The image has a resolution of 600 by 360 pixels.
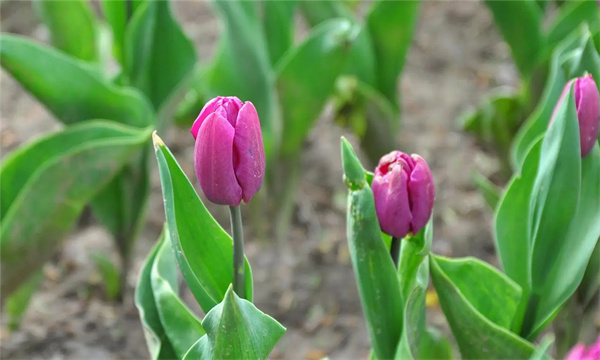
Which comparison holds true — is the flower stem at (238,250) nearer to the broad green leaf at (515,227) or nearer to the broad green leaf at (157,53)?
the broad green leaf at (515,227)

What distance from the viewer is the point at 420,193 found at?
810 mm

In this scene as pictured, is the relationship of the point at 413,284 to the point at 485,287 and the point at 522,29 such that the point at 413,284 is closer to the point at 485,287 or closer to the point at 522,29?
the point at 485,287

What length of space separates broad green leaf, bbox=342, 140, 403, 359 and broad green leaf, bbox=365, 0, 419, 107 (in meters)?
0.81

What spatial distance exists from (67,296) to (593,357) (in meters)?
1.25

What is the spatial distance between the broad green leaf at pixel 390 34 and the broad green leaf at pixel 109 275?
617 mm

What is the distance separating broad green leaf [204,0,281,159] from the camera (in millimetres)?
1404

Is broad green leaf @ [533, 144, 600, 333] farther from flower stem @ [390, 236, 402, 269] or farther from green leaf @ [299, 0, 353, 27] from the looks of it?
green leaf @ [299, 0, 353, 27]

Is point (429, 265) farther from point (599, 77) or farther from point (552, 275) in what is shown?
point (599, 77)

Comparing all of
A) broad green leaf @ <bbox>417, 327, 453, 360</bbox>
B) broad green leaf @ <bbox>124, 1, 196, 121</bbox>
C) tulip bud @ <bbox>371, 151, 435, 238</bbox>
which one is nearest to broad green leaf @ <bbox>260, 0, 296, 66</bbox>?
broad green leaf @ <bbox>124, 1, 196, 121</bbox>

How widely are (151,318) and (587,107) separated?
51 centimetres

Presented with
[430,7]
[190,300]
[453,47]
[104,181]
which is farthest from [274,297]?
[430,7]

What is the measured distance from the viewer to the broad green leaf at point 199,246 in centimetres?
83

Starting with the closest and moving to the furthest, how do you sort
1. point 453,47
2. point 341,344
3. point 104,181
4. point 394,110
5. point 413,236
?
1. point 413,236
2. point 104,181
3. point 341,344
4. point 394,110
5. point 453,47

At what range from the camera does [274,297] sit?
1656mm
